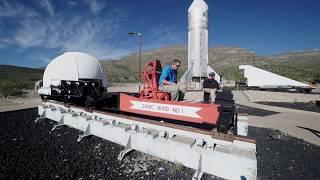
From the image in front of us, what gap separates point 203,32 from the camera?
22.5 meters

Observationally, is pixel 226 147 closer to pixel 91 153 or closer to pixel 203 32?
pixel 91 153

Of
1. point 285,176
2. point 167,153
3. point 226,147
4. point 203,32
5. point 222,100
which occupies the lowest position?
point 285,176

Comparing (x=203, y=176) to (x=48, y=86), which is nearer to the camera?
(x=203, y=176)

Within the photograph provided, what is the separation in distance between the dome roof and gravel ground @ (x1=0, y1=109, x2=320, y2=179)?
12.5 ft

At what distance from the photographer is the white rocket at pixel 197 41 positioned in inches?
868

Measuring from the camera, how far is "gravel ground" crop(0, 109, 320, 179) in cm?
527

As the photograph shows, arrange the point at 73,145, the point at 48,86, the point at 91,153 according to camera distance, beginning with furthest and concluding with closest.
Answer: the point at 48,86 < the point at 73,145 < the point at 91,153

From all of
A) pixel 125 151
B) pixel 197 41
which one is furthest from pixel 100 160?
pixel 197 41

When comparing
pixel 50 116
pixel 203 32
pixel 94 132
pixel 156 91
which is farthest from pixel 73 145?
pixel 203 32

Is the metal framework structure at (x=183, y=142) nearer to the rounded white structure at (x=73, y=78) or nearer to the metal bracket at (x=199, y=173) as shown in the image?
the metal bracket at (x=199, y=173)

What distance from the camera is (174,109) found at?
6.61m

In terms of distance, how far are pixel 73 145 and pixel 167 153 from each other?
3.47 metres

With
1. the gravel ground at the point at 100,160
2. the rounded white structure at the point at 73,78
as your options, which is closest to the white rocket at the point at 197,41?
the rounded white structure at the point at 73,78

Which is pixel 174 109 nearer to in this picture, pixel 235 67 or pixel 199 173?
pixel 199 173
